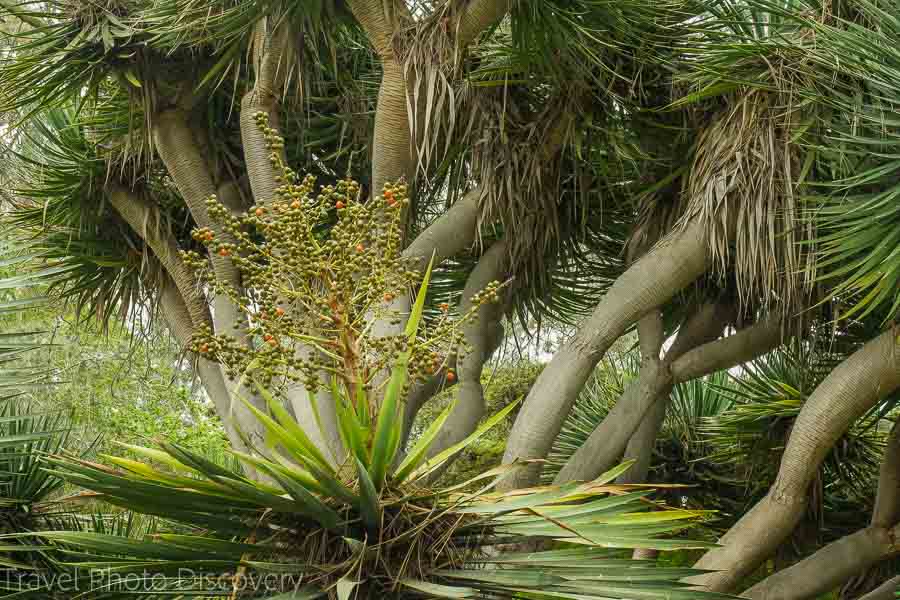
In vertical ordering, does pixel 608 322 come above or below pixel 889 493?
above

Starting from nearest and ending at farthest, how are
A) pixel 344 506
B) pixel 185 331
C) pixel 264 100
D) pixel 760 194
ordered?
pixel 344 506 → pixel 760 194 → pixel 264 100 → pixel 185 331

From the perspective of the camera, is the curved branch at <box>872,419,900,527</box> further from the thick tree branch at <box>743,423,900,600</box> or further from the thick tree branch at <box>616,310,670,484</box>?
the thick tree branch at <box>616,310,670,484</box>

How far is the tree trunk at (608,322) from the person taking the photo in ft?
17.9

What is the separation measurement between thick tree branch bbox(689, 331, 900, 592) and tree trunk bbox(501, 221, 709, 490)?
0.92m

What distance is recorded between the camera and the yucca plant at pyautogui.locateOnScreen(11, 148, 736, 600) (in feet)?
11.3

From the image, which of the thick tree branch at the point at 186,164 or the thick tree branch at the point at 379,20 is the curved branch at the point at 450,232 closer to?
the thick tree branch at the point at 379,20

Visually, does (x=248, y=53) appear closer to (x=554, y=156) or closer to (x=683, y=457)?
(x=554, y=156)

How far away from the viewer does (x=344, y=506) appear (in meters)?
3.58

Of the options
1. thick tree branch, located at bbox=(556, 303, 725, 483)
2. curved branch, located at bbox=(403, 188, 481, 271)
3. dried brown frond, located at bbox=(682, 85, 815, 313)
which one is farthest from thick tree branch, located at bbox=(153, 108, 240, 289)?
dried brown frond, located at bbox=(682, 85, 815, 313)

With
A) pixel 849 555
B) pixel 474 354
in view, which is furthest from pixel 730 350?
pixel 474 354

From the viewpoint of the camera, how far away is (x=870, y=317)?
653cm

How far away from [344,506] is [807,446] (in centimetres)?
264

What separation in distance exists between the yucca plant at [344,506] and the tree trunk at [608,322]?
164cm

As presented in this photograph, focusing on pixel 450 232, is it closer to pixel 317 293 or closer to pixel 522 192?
pixel 522 192
